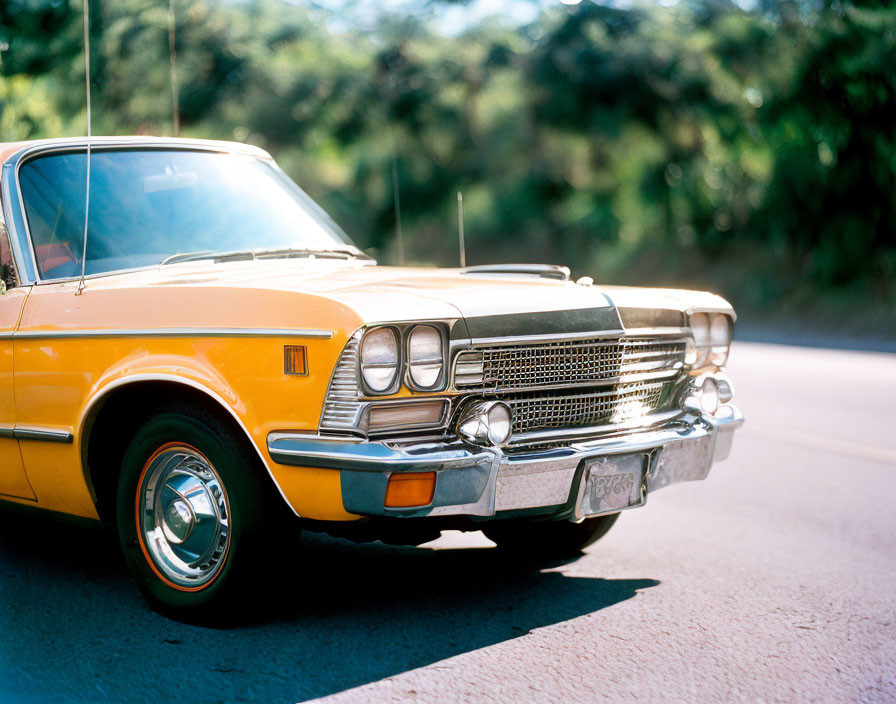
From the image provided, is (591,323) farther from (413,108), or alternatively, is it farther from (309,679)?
(413,108)

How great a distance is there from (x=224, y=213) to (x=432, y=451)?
193 cm

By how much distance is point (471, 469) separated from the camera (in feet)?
11.8

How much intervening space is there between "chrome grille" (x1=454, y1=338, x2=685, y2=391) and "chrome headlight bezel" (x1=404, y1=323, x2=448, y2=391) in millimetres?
64

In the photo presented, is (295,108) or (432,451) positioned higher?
(295,108)

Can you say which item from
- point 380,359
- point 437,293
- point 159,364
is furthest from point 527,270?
point 159,364

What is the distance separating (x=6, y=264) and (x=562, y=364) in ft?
7.57

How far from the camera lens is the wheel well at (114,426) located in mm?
4055

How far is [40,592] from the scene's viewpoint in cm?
446

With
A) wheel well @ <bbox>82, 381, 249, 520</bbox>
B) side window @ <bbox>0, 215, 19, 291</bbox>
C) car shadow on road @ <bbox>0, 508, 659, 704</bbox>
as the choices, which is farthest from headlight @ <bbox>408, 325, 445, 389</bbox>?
side window @ <bbox>0, 215, 19, 291</bbox>

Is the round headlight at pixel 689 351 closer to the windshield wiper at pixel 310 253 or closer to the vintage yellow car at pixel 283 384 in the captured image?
the vintage yellow car at pixel 283 384

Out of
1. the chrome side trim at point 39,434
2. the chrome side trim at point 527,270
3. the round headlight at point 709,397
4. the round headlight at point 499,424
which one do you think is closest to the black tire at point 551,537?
the round headlight at point 709,397

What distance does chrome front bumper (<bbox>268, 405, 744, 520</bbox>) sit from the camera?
3.51 meters

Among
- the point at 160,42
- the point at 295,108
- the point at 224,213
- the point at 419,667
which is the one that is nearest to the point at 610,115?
the point at 295,108

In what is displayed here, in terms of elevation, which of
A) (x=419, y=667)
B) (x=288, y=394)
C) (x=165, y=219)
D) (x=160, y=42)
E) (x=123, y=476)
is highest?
(x=160, y=42)
